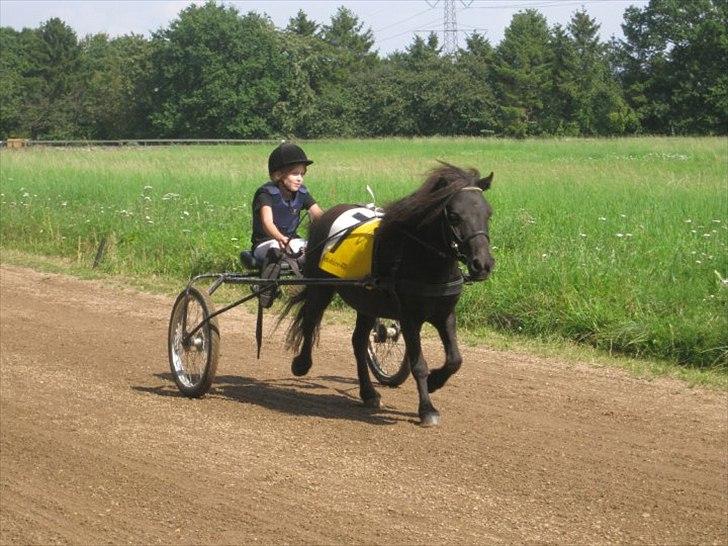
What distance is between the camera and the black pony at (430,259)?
6.64 m

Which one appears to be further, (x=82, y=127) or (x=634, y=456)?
(x=82, y=127)

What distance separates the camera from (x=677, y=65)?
71.3 meters

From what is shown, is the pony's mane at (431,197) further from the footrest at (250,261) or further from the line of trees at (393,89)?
the line of trees at (393,89)

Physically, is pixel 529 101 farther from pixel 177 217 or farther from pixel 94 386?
pixel 94 386

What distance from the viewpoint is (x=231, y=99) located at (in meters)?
67.0

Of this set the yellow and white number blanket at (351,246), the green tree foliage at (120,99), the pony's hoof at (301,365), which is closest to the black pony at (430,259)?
the yellow and white number blanket at (351,246)

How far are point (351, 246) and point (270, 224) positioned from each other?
2.65ft

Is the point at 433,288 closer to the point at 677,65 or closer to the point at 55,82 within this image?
the point at 677,65

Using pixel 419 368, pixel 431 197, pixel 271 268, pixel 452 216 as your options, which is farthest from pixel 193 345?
pixel 452 216

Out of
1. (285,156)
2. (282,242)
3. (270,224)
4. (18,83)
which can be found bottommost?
(282,242)

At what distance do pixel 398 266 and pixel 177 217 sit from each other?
1021cm

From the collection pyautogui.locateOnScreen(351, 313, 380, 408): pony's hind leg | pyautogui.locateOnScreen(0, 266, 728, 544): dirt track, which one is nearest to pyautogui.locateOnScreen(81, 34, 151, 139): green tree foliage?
pyautogui.locateOnScreen(0, 266, 728, 544): dirt track

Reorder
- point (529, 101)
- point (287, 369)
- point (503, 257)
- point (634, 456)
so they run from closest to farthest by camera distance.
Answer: point (634, 456)
point (287, 369)
point (503, 257)
point (529, 101)

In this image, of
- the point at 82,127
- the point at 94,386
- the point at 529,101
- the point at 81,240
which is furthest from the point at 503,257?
the point at 82,127
